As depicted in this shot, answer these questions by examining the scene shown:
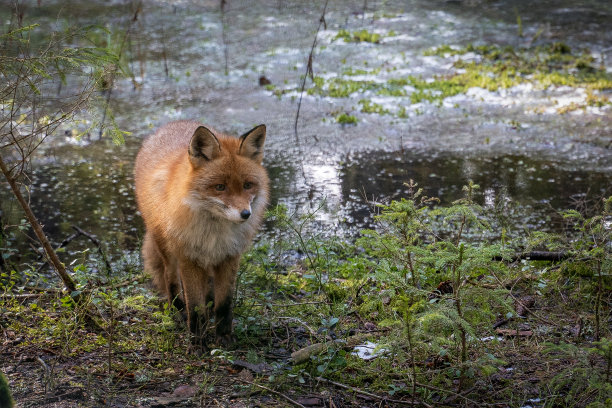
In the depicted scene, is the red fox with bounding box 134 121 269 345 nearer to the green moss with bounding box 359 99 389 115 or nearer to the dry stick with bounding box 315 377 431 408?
the dry stick with bounding box 315 377 431 408

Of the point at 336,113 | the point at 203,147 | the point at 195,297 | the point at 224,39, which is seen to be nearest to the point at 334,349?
the point at 195,297

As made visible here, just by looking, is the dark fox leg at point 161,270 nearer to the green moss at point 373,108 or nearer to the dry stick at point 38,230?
the dry stick at point 38,230

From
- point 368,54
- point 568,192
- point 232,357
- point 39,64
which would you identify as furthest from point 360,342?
point 368,54

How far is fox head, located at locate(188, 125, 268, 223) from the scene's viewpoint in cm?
421

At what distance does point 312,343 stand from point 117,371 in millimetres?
1306

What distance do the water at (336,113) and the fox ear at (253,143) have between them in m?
1.49

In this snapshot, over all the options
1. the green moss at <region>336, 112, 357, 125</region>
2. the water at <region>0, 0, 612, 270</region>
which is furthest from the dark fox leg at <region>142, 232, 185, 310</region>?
the green moss at <region>336, 112, 357, 125</region>

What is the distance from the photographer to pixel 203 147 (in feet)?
14.1

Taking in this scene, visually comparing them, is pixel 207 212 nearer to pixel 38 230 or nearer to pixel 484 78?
pixel 38 230

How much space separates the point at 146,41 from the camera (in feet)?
44.7

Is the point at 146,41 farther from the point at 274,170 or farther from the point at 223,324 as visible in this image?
the point at 223,324

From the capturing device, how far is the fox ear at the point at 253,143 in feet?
14.6

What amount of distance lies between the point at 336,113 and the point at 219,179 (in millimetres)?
6377

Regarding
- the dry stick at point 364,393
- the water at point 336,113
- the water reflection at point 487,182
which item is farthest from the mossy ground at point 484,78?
the dry stick at point 364,393
